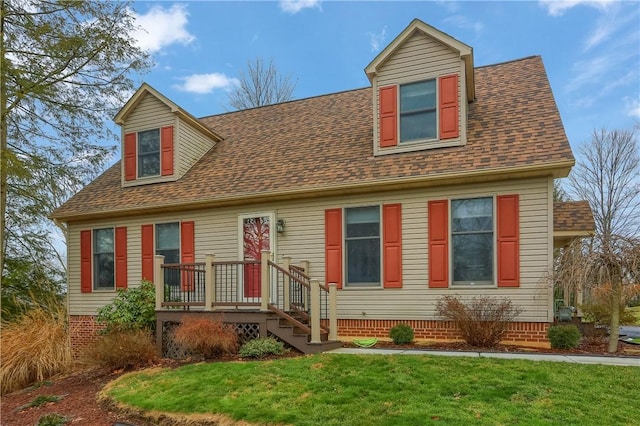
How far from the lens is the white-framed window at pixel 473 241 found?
27.5 ft

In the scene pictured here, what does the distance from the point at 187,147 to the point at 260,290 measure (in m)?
4.76

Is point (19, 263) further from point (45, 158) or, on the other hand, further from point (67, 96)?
point (67, 96)

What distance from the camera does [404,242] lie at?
900 centimetres

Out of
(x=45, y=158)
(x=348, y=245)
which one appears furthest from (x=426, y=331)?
(x=45, y=158)

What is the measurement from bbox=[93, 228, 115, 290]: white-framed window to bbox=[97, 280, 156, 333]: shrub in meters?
2.65

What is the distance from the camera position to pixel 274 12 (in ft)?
39.8

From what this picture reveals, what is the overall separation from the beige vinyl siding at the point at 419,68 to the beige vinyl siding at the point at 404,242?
1.19 metres

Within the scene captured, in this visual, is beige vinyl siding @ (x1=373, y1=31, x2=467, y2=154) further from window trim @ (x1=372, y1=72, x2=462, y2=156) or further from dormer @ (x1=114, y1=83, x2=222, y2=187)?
dormer @ (x1=114, y1=83, x2=222, y2=187)

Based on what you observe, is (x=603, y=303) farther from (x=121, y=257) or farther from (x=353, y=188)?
(x=121, y=257)

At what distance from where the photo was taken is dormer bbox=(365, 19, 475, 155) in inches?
359

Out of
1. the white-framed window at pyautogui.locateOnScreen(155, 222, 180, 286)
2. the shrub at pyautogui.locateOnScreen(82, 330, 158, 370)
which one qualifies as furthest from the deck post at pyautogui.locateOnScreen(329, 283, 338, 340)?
the white-framed window at pyautogui.locateOnScreen(155, 222, 180, 286)

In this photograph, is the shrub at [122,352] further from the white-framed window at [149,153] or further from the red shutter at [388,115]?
→ the red shutter at [388,115]

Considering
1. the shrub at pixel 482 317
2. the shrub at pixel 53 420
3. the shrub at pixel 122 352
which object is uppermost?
the shrub at pixel 482 317

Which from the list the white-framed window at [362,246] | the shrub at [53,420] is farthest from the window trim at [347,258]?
the shrub at [53,420]
